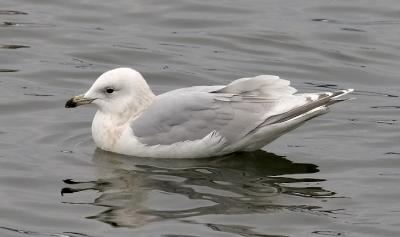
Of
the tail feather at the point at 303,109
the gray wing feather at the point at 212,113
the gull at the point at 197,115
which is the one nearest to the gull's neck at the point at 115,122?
the gull at the point at 197,115

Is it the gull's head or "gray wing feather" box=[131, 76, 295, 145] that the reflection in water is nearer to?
"gray wing feather" box=[131, 76, 295, 145]

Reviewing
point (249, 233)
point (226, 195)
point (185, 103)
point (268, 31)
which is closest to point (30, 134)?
point (185, 103)

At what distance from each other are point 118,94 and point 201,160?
3.08ft

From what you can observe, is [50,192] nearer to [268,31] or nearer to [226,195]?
[226,195]

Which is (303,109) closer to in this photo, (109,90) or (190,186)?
(190,186)

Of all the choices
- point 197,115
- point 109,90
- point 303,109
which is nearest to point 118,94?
point 109,90

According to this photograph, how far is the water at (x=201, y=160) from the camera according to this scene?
9680mm

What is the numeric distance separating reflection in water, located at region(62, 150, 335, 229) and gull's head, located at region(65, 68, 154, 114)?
17.2 inches

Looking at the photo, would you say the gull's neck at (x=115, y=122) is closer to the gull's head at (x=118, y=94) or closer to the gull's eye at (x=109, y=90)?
the gull's head at (x=118, y=94)

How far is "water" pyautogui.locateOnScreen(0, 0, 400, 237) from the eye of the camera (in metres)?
9.68

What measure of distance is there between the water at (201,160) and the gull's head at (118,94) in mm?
438

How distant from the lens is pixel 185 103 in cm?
1105

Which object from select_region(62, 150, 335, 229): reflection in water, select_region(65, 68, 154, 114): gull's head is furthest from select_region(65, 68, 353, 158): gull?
select_region(62, 150, 335, 229): reflection in water

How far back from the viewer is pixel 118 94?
37.6ft
